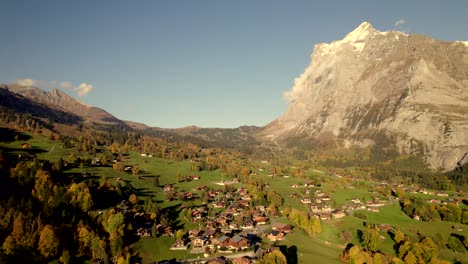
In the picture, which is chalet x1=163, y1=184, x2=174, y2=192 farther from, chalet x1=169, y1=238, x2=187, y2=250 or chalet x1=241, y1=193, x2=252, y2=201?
chalet x1=169, y1=238, x2=187, y2=250

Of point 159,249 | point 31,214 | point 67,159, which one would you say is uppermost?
point 67,159

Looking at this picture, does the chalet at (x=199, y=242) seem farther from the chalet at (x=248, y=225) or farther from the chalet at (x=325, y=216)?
the chalet at (x=325, y=216)

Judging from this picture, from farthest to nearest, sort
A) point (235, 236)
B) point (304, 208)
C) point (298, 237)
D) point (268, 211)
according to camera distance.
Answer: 1. point (304, 208)
2. point (268, 211)
3. point (298, 237)
4. point (235, 236)

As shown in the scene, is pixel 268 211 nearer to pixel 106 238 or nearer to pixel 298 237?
pixel 298 237

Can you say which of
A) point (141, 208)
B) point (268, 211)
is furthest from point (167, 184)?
point (268, 211)

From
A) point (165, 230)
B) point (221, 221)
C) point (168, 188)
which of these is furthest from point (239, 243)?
point (168, 188)

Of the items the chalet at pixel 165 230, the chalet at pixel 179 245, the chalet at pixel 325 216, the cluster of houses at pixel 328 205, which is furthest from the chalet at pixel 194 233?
the chalet at pixel 325 216

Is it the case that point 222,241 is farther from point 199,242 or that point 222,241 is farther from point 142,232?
point 142,232
